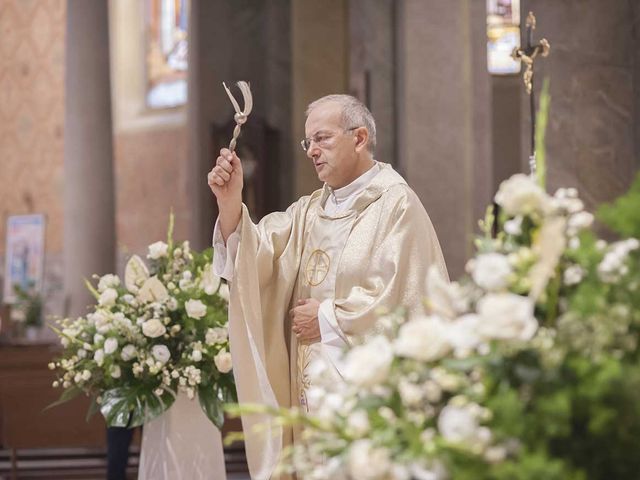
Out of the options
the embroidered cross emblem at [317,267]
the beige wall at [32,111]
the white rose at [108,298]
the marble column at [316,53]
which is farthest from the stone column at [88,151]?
the embroidered cross emblem at [317,267]

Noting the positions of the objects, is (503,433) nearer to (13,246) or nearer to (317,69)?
(317,69)

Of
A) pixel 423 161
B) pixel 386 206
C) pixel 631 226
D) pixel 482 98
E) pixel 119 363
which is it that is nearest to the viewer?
pixel 631 226

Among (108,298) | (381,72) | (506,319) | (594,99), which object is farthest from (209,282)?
(381,72)

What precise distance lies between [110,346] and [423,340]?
2.89 m

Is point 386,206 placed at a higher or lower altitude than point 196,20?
lower

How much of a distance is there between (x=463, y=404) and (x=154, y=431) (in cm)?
312

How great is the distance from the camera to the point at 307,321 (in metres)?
4.32

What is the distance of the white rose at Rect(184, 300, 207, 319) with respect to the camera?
482 centimetres

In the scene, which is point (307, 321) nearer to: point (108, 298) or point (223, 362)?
point (223, 362)

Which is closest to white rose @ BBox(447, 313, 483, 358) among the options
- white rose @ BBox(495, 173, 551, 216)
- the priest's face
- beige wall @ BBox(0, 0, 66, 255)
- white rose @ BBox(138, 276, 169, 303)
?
white rose @ BBox(495, 173, 551, 216)

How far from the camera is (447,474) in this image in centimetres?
196

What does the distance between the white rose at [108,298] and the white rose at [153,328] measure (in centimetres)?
26

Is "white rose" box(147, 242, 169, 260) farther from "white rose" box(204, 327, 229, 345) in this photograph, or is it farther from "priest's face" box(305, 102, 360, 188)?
"priest's face" box(305, 102, 360, 188)

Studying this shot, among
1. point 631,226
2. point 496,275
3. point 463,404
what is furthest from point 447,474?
point 631,226
